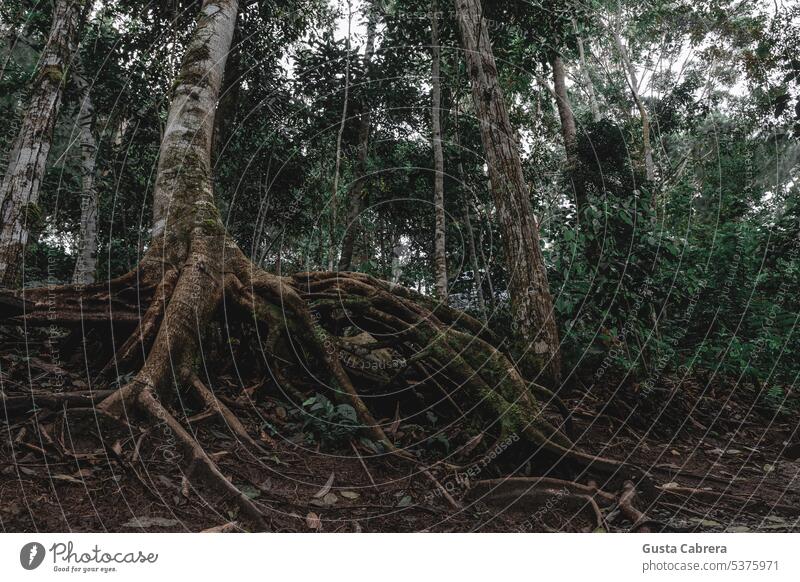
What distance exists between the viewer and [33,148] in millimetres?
5215

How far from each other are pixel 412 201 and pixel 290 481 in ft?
28.3

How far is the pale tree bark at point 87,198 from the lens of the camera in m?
8.30

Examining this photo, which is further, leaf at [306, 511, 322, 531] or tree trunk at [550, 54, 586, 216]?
tree trunk at [550, 54, 586, 216]

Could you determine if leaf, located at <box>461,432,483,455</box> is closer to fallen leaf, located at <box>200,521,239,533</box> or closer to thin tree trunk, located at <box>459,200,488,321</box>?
fallen leaf, located at <box>200,521,239,533</box>

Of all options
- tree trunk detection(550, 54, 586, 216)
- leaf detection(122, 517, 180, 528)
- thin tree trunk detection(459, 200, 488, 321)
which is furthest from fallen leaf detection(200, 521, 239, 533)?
tree trunk detection(550, 54, 586, 216)

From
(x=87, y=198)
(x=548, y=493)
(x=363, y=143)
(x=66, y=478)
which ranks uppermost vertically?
(x=363, y=143)

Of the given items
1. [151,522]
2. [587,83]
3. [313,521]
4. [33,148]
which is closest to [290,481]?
[313,521]

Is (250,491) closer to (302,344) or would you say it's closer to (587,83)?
(302,344)

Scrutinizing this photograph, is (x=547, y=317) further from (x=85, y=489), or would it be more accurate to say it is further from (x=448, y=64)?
(x=448, y=64)

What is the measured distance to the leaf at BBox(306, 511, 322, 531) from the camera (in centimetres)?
226

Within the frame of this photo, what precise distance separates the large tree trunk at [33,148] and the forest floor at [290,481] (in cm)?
220

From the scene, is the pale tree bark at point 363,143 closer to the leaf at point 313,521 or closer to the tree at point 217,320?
the tree at point 217,320

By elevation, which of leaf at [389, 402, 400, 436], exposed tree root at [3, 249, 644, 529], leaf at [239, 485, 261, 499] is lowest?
leaf at [239, 485, 261, 499]

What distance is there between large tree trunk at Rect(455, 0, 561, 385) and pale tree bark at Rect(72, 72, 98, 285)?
7.38m
